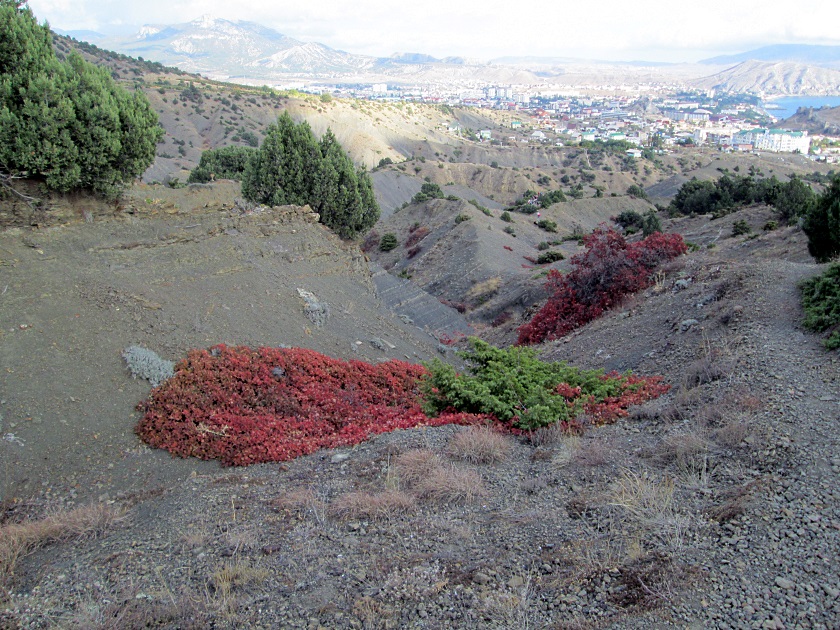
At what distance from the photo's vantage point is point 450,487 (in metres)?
5.68

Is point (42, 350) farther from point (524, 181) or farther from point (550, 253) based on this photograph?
point (524, 181)

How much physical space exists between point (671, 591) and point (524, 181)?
64.8m

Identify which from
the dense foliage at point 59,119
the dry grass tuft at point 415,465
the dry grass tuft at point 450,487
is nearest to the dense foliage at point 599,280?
the dry grass tuft at point 415,465

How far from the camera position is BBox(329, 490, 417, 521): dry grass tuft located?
527 cm

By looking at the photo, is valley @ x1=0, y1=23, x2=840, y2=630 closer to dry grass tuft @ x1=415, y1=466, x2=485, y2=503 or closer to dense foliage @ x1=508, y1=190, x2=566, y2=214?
dry grass tuft @ x1=415, y1=466, x2=485, y2=503

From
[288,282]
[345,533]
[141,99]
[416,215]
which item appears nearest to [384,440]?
[345,533]

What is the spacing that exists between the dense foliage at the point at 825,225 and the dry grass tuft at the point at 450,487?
12.5 m

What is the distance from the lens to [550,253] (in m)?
29.1

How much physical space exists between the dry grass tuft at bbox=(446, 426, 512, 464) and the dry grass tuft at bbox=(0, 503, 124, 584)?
355cm

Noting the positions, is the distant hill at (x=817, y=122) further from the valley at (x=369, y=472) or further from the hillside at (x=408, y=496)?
the hillside at (x=408, y=496)

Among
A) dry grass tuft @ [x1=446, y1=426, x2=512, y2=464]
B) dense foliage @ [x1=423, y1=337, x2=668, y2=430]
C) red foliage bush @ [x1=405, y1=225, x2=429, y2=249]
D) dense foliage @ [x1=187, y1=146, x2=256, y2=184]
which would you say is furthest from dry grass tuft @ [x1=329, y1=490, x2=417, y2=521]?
red foliage bush @ [x1=405, y1=225, x2=429, y2=249]

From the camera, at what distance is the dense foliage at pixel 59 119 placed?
996 cm

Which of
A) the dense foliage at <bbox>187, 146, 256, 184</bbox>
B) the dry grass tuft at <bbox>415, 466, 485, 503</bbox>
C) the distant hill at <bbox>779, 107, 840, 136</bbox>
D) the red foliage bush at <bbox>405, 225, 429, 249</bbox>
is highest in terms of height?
the distant hill at <bbox>779, 107, 840, 136</bbox>

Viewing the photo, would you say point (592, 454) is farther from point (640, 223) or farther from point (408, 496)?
point (640, 223)
